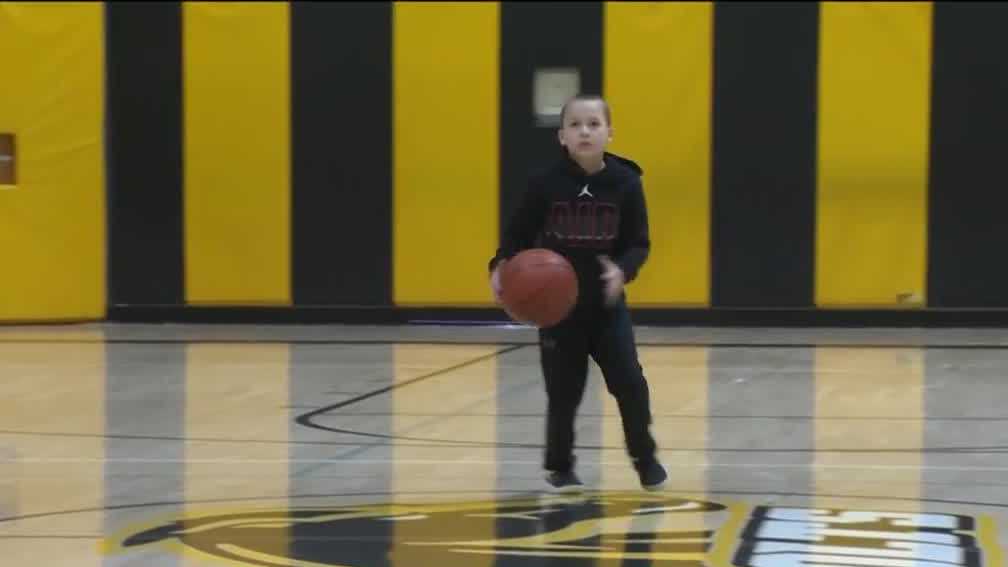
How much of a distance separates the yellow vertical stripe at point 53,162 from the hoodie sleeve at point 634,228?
9024 mm

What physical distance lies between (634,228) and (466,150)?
27.3ft

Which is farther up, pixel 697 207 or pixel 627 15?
pixel 627 15

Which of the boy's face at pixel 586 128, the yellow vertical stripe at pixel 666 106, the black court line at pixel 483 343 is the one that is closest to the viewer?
the boy's face at pixel 586 128

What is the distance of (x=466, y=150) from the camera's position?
14.1m

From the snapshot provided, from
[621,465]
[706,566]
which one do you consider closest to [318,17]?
[621,465]

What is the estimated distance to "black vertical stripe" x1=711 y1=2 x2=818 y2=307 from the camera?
544 inches

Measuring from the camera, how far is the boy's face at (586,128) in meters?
5.74

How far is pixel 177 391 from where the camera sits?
9.24 metres

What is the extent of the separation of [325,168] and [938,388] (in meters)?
6.41

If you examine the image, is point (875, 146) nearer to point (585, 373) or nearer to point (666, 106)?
point (666, 106)

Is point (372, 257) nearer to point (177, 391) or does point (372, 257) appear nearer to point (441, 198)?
point (441, 198)

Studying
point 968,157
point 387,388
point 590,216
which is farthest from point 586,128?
point 968,157

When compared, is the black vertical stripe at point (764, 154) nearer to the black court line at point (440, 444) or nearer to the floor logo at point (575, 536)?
the black court line at point (440, 444)

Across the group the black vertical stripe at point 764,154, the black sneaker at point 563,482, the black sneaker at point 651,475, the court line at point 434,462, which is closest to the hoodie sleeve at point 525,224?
the black sneaker at point 563,482
